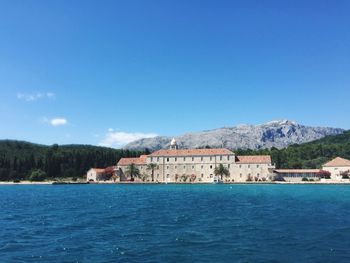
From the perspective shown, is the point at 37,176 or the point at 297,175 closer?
the point at 297,175

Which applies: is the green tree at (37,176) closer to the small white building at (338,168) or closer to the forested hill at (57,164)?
the forested hill at (57,164)

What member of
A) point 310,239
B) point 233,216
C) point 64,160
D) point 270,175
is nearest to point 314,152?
point 270,175

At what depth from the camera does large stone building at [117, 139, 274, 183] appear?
337 ft

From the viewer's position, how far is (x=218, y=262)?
50.3 feet

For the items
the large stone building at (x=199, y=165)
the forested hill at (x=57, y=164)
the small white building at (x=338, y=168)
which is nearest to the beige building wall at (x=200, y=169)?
the large stone building at (x=199, y=165)

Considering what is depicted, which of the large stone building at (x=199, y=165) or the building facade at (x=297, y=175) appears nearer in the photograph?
the building facade at (x=297, y=175)

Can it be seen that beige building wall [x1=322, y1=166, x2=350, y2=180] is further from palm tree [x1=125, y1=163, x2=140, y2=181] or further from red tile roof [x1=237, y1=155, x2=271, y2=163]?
palm tree [x1=125, y1=163, x2=140, y2=181]

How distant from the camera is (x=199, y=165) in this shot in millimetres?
108688

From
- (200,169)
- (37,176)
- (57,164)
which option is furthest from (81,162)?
(200,169)

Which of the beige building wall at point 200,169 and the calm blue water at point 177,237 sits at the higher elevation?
the beige building wall at point 200,169

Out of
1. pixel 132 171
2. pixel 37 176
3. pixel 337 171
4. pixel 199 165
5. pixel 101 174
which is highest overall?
pixel 199 165

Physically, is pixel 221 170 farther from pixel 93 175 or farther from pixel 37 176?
pixel 37 176

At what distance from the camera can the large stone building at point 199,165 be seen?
10281cm

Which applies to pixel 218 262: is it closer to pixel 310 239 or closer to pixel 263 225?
pixel 310 239
